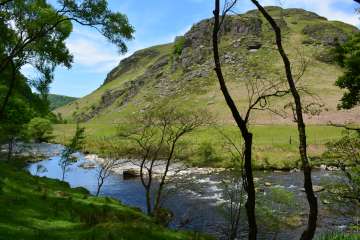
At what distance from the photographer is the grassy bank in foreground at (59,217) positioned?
1764cm

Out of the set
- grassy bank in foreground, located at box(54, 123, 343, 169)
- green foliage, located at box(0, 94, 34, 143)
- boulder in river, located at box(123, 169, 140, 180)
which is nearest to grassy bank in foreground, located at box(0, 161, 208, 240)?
green foliage, located at box(0, 94, 34, 143)

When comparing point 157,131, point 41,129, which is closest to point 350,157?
point 157,131

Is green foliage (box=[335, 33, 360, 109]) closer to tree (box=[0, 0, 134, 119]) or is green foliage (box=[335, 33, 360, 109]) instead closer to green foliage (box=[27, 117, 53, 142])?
tree (box=[0, 0, 134, 119])

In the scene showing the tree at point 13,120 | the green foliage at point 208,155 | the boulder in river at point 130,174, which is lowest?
the boulder in river at point 130,174

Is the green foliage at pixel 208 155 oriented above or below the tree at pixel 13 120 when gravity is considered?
below

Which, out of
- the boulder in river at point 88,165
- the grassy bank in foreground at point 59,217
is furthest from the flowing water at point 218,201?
the grassy bank in foreground at point 59,217

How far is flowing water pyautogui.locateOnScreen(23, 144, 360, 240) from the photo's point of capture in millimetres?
40719

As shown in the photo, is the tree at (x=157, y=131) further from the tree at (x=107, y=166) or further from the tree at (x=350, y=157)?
the tree at (x=350, y=157)

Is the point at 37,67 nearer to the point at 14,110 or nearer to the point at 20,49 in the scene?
the point at 20,49

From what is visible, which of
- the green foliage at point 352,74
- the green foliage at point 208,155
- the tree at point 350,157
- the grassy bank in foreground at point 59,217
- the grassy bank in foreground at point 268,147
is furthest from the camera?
the green foliage at point 208,155

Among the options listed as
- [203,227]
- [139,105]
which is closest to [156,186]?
[203,227]

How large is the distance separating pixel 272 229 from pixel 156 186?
25.8 metres

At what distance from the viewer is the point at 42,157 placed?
97188 millimetres

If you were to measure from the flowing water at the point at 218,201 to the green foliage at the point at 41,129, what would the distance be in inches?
2346
